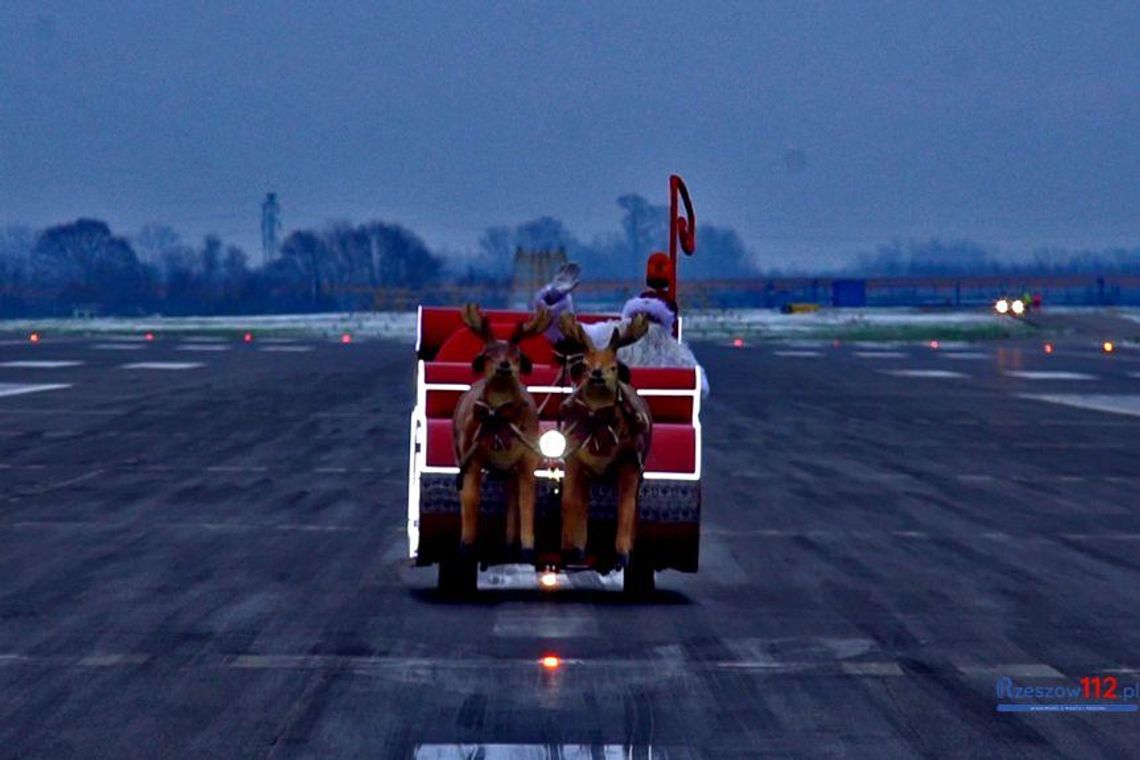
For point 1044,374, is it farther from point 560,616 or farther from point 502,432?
point 502,432

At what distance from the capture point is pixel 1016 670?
1074 cm

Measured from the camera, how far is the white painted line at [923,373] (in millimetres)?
53219

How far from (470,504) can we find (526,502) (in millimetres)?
380

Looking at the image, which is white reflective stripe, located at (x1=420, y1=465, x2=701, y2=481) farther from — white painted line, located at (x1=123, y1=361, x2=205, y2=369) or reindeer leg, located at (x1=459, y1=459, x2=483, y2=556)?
white painted line, located at (x1=123, y1=361, x2=205, y2=369)

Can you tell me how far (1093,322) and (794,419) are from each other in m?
83.3

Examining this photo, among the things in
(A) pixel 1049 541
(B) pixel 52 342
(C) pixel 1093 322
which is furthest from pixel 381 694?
(C) pixel 1093 322

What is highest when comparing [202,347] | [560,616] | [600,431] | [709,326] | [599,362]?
[599,362]

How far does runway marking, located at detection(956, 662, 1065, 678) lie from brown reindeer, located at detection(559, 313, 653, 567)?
8.14ft

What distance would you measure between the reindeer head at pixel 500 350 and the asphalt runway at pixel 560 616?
1.62m

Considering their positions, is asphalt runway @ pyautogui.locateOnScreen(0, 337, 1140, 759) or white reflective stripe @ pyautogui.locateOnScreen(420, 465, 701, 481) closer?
asphalt runway @ pyautogui.locateOnScreen(0, 337, 1140, 759)

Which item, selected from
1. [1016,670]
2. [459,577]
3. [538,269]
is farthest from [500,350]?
[538,269]

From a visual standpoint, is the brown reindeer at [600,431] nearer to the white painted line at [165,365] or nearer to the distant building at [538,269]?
the white painted line at [165,365]

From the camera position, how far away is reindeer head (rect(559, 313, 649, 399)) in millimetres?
11766

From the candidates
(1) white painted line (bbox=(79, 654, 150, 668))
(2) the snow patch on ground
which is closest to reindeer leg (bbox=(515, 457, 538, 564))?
(1) white painted line (bbox=(79, 654, 150, 668))
